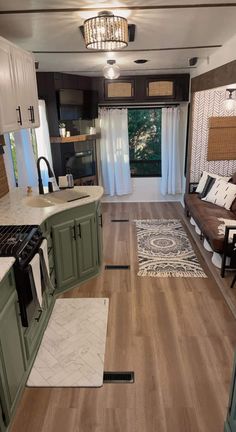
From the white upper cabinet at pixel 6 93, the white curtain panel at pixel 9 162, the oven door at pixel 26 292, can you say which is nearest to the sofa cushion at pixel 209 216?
the oven door at pixel 26 292

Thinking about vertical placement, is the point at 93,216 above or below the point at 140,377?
above

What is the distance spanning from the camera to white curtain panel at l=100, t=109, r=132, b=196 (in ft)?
19.2

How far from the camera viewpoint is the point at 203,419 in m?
1.91

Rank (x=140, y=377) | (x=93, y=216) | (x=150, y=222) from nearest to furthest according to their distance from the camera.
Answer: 1. (x=140, y=377)
2. (x=93, y=216)
3. (x=150, y=222)

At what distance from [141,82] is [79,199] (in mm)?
3334

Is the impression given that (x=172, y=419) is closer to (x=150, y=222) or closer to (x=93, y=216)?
(x=93, y=216)

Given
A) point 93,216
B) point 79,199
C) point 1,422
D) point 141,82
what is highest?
point 141,82

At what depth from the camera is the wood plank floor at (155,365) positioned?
1912 mm

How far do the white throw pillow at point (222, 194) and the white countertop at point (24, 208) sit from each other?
2.04 metres

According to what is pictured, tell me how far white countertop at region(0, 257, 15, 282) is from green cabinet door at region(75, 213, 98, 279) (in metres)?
1.24

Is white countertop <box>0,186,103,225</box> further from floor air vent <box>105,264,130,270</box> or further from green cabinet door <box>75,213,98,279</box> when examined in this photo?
floor air vent <box>105,264,130,270</box>

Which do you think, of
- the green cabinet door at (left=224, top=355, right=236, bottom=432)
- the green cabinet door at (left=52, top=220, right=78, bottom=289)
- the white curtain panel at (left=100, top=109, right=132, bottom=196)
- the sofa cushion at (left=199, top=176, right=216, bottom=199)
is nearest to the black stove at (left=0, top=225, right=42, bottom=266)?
the green cabinet door at (left=52, top=220, right=78, bottom=289)

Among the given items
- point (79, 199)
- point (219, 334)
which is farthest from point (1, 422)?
point (79, 199)

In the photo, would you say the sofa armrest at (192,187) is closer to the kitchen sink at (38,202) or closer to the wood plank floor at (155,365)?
the wood plank floor at (155,365)
